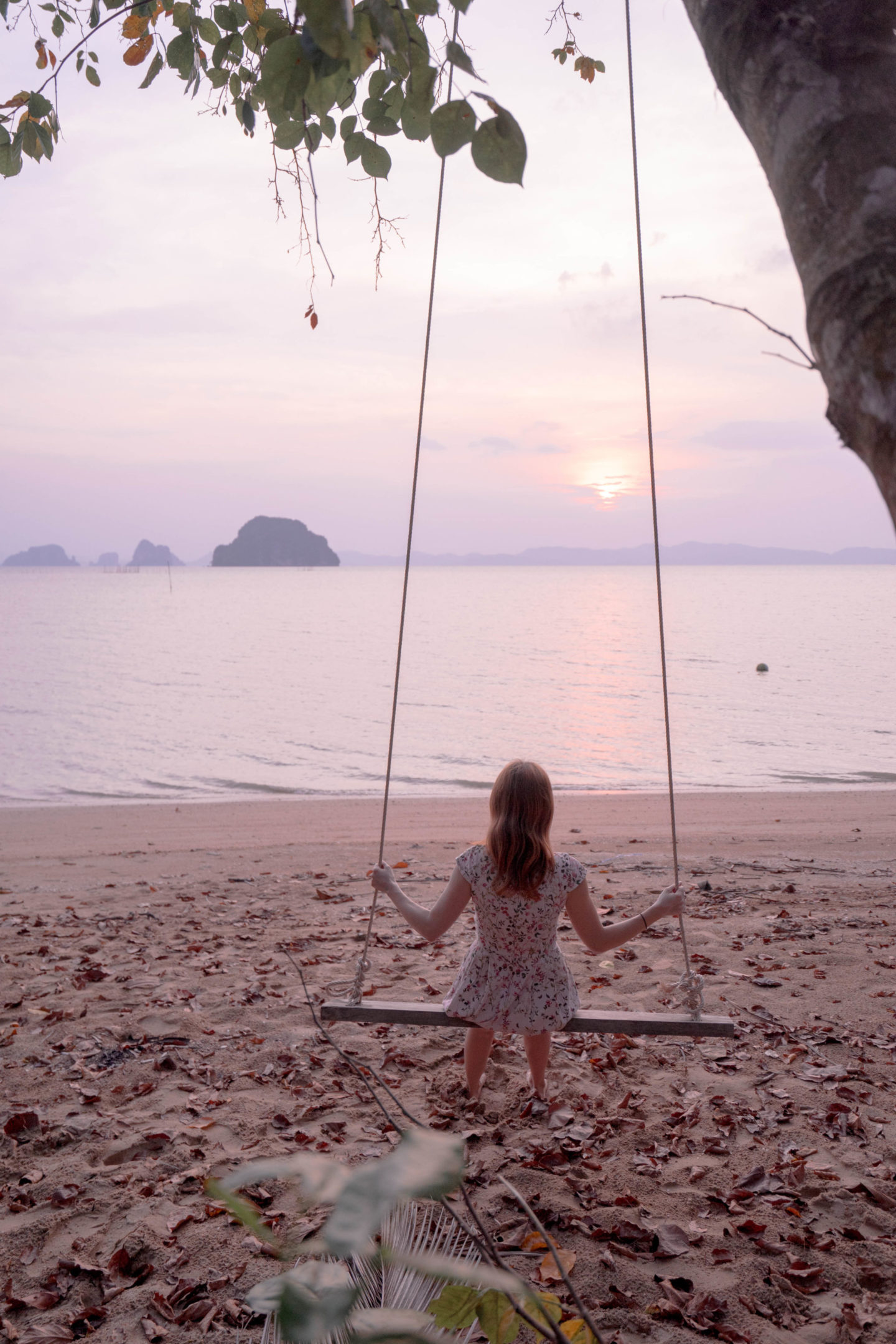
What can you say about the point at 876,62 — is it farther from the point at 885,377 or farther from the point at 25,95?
the point at 25,95

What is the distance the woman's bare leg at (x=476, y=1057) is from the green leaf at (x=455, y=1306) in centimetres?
239

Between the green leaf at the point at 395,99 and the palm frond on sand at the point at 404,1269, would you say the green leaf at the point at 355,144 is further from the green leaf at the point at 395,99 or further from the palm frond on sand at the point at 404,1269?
the palm frond on sand at the point at 404,1269

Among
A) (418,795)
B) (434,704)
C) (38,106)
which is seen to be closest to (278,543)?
(434,704)

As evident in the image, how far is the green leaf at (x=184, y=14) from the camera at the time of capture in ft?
8.29

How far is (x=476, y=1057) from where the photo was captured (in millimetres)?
3059

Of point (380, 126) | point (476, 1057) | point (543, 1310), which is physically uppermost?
point (380, 126)

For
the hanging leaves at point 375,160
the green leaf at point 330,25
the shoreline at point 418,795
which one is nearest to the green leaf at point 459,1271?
the green leaf at point 330,25

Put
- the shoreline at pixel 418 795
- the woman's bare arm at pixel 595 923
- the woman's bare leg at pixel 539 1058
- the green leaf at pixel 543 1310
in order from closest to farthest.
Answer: the green leaf at pixel 543 1310
the woman's bare arm at pixel 595 923
the woman's bare leg at pixel 539 1058
the shoreline at pixel 418 795

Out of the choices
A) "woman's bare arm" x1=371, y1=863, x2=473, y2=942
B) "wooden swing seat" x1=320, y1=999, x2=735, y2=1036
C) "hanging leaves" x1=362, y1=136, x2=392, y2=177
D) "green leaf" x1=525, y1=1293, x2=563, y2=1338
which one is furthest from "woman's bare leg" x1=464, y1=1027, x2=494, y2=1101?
"hanging leaves" x1=362, y1=136, x2=392, y2=177

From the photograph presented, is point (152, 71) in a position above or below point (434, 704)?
above

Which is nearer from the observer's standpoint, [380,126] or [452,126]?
[452,126]

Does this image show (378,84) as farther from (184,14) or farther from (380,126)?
(184,14)

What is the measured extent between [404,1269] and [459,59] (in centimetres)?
152

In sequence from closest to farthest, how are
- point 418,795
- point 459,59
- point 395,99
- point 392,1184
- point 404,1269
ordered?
point 392,1184 → point 459,59 → point 404,1269 → point 395,99 → point 418,795
